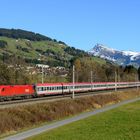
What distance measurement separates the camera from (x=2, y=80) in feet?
319

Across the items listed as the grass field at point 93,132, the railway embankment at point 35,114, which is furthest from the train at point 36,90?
the grass field at point 93,132

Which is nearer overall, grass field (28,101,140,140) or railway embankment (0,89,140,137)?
grass field (28,101,140,140)

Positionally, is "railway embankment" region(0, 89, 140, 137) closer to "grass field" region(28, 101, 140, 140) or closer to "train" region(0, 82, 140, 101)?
"grass field" region(28, 101, 140, 140)

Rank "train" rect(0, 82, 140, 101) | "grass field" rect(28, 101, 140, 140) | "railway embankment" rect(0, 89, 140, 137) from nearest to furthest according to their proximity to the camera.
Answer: "grass field" rect(28, 101, 140, 140) < "railway embankment" rect(0, 89, 140, 137) < "train" rect(0, 82, 140, 101)

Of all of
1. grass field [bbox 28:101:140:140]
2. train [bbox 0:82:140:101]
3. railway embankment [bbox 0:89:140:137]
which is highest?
train [bbox 0:82:140:101]

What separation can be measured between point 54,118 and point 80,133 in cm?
1192

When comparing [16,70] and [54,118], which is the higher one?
[16,70]

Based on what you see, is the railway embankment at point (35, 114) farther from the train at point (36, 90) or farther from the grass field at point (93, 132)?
the train at point (36, 90)

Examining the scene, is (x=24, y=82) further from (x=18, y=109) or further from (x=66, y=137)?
(x=66, y=137)

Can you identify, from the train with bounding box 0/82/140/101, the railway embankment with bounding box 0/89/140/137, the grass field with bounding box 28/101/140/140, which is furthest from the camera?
the train with bounding box 0/82/140/101

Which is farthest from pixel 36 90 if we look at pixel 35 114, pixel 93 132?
pixel 93 132

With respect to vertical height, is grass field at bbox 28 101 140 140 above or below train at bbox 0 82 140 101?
below

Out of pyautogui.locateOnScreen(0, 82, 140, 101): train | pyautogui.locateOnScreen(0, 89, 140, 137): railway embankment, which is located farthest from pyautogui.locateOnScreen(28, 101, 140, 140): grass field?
pyautogui.locateOnScreen(0, 82, 140, 101): train

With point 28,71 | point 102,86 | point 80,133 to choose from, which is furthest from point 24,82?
point 80,133
